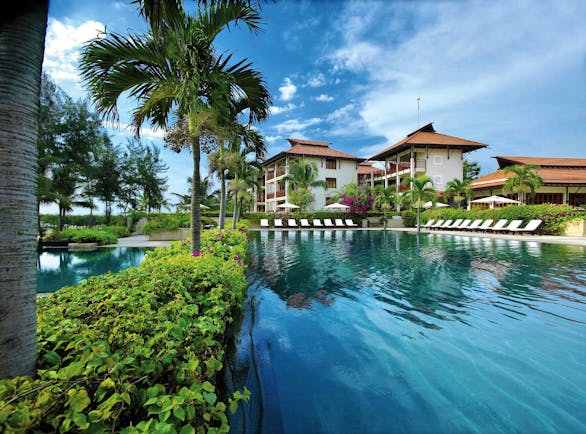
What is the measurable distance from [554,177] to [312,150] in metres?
26.8

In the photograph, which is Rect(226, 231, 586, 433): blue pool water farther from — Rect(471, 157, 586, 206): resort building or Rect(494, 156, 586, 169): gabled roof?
Rect(494, 156, 586, 169): gabled roof

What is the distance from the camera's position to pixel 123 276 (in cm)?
367

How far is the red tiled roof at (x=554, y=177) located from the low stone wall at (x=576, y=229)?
8.50 m

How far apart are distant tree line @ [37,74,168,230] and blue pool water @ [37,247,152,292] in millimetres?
4756

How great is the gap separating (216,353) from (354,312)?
3.70 meters

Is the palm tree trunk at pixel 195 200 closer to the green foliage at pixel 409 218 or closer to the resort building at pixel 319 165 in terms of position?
the green foliage at pixel 409 218

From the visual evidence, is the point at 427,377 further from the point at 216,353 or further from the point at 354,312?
the point at 216,353

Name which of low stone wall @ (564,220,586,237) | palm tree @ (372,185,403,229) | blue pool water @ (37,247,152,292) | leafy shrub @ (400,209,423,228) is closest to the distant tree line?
blue pool water @ (37,247,152,292)

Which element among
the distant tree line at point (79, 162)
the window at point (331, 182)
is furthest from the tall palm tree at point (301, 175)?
the distant tree line at point (79, 162)

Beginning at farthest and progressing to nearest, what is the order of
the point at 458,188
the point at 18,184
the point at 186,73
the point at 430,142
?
the point at 430,142 < the point at 458,188 < the point at 186,73 < the point at 18,184

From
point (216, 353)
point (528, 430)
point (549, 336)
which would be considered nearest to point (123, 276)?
point (216, 353)

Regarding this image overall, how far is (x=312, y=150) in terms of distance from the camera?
41.2m

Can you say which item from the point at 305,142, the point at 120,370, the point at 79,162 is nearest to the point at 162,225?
the point at 79,162

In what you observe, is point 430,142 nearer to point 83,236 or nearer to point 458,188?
point 458,188
